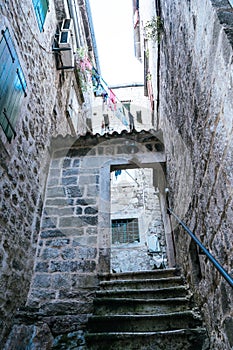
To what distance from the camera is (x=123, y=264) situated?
23.9 ft

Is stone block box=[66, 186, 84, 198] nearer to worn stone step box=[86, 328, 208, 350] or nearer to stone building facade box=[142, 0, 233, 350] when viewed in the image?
stone building facade box=[142, 0, 233, 350]

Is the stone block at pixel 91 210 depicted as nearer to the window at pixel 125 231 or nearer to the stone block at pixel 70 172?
the stone block at pixel 70 172

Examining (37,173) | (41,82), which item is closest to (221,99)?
(37,173)

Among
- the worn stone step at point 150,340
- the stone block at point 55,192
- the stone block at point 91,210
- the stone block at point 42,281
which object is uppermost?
the stone block at point 55,192

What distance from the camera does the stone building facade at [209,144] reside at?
1.63 meters

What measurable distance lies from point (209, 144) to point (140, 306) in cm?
193

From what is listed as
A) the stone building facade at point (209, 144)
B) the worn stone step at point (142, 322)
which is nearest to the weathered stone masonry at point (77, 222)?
the worn stone step at point (142, 322)

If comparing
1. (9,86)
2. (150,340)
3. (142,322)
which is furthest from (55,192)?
(150,340)

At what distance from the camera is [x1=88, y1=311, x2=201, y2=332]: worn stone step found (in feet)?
8.52

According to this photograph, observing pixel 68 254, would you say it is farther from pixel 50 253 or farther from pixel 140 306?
pixel 140 306

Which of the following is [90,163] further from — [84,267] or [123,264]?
[123,264]

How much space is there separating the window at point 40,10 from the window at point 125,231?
555 centimetres

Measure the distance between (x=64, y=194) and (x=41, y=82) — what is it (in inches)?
81.5

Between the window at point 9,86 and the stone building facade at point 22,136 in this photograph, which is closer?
the stone building facade at point 22,136
